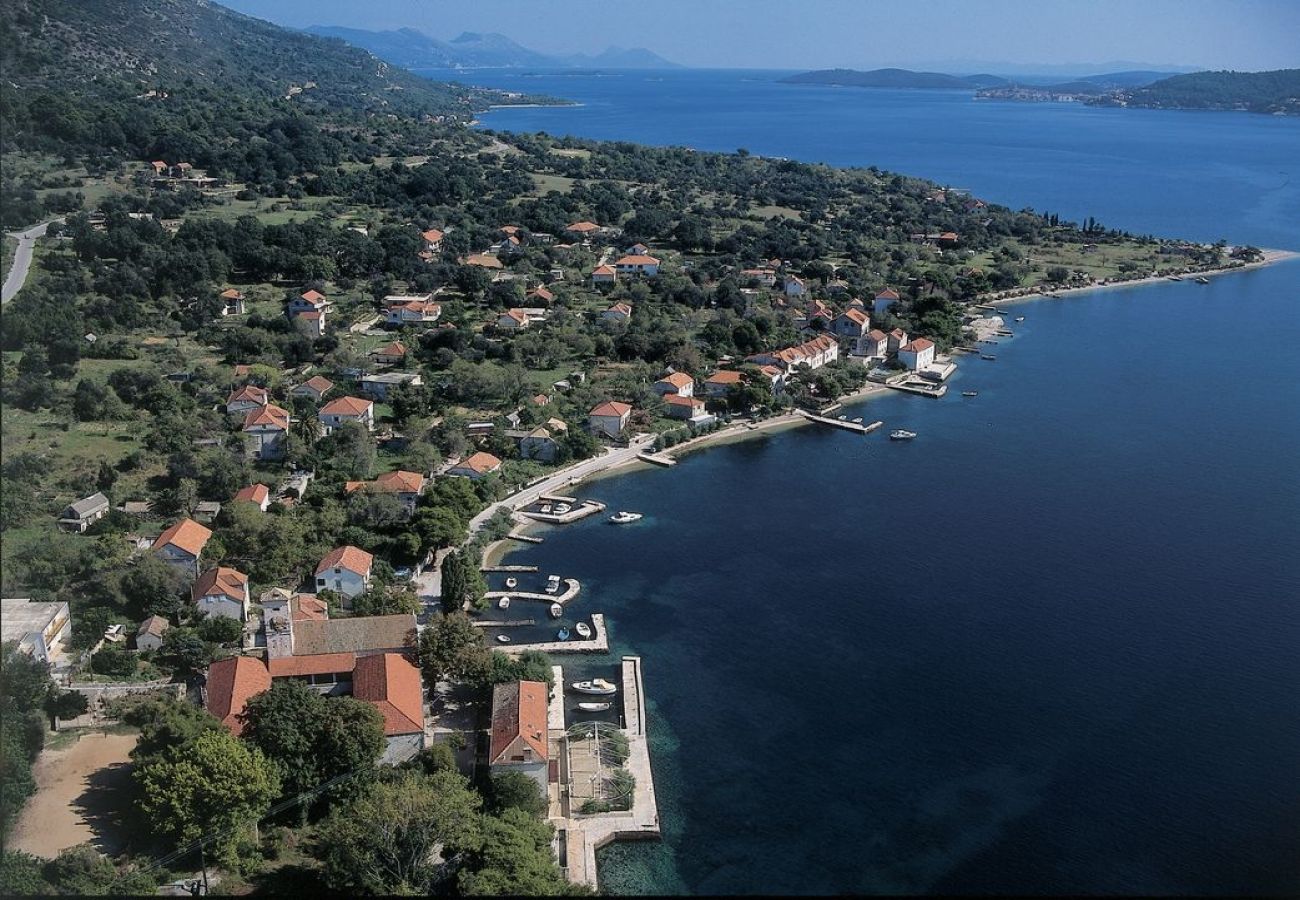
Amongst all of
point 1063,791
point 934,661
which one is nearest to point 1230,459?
point 934,661

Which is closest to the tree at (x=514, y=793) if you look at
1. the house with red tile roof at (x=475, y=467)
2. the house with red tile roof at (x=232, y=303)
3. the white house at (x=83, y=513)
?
the house with red tile roof at (x=475, y=467)

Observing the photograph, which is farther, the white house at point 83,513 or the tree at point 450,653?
the white house at point 83,513

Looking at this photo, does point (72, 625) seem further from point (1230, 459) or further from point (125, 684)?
point (1230, 459)

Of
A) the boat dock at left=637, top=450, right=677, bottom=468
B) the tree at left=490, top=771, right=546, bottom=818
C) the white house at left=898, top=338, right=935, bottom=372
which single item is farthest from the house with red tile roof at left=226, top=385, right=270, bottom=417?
the white house at left=898, top=338, right=935, bottom=372

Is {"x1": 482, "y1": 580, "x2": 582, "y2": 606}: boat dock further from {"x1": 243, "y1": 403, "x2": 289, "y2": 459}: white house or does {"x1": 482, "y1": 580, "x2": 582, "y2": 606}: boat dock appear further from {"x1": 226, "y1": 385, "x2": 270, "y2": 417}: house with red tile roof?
{"x1": 226, "y1": 385, "x2": 270, "y2": 417}: house with red tile roof

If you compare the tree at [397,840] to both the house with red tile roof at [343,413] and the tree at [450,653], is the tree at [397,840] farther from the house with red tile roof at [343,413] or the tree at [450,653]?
the house with red tile roof at [343,413]

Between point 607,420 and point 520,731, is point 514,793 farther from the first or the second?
point 607,420
